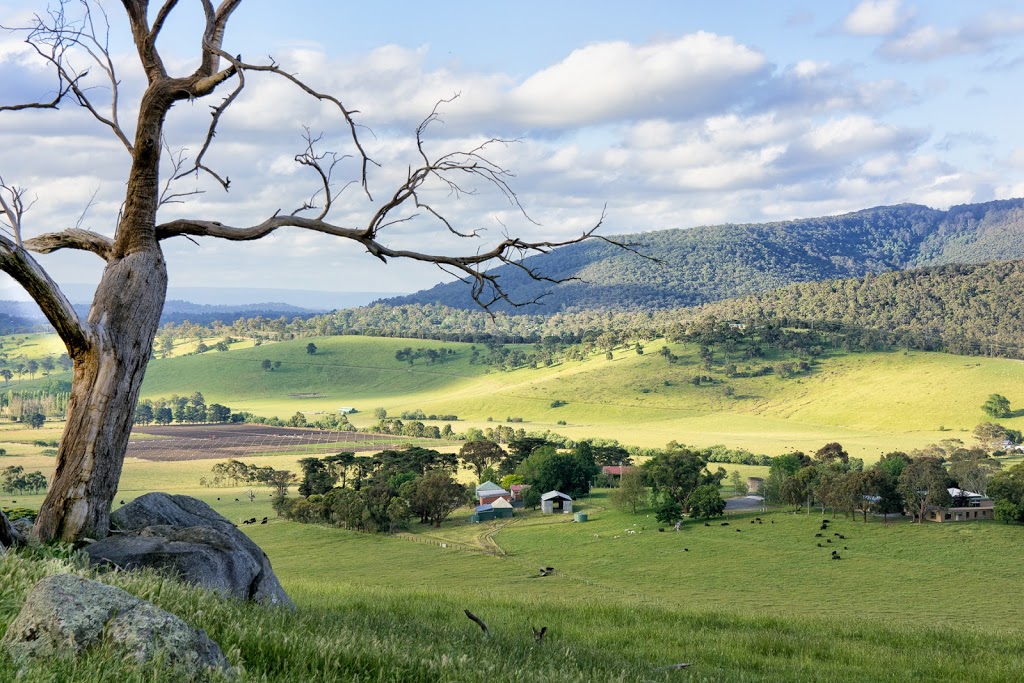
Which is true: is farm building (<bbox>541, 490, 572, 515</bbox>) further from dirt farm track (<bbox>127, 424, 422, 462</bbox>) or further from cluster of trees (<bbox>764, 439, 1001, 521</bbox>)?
dirt farm track (<bbox>127, 424, 422, 462</bbox>)

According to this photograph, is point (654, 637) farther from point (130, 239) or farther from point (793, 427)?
point (793, 427)

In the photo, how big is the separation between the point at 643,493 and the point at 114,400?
84.5 metres

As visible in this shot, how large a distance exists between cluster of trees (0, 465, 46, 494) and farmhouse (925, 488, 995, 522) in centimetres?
9371

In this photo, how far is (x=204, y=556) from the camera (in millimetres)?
12398

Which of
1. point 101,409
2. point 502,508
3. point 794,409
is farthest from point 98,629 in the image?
point 794,409

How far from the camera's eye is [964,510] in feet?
276

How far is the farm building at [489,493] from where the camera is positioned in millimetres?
99694

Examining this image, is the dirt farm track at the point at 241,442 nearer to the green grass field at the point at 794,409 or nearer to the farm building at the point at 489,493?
the green grass field at the point at 794,409

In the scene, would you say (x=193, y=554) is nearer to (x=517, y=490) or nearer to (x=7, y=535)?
(x=7, y=535)

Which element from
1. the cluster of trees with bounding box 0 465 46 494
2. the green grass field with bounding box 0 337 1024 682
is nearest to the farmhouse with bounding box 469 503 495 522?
the green grass field with bounding box 0 337 1024 682

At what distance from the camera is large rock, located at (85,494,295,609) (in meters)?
12.0

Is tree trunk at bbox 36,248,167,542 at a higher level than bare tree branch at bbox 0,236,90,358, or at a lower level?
lower

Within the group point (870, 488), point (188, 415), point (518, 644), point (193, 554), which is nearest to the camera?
point (518, 644)

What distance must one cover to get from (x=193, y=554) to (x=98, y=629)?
5.97 meters
